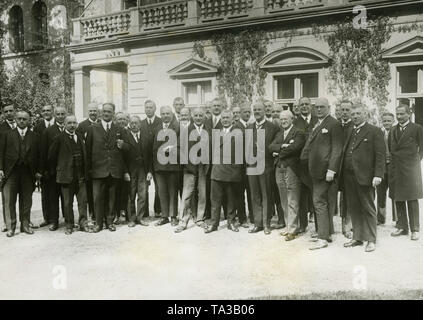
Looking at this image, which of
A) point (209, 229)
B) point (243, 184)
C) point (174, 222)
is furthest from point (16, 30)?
point (209, 229)

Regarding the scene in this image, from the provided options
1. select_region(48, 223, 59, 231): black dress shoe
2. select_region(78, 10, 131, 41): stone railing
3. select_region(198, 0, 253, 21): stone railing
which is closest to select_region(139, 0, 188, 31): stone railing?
select_region(198, 0, 253, 21): stone railing

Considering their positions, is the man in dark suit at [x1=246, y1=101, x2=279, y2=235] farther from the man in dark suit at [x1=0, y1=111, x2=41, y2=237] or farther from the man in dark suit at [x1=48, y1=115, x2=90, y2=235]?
the man in dark suit at [x1=0, y1=111, x2=41, y2=237]

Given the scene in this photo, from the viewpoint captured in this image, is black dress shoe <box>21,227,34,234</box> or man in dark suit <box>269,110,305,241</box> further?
black dress shoe <box>21,227,34,234</box>

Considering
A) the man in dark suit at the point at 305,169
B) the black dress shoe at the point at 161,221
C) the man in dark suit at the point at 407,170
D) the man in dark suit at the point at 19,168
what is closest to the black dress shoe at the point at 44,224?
the man in dark suit at the point at 19,168

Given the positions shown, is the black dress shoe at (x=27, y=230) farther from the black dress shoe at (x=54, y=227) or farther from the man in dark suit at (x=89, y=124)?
the man in dark suit at (x=89, y=124)

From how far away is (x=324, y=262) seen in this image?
18.0 feet

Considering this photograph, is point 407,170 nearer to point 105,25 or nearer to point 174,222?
point 174,222

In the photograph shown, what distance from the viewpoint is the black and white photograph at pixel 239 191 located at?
489 cm

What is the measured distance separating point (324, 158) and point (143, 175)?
307cm

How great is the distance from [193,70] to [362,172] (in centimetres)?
960

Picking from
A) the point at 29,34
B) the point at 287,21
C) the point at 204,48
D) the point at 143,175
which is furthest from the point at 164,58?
the point at 29,34

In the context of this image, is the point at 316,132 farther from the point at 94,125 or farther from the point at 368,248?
the point at 94,125

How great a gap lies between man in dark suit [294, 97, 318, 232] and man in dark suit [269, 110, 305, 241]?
10cm

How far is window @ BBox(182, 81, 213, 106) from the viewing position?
48.5ft
